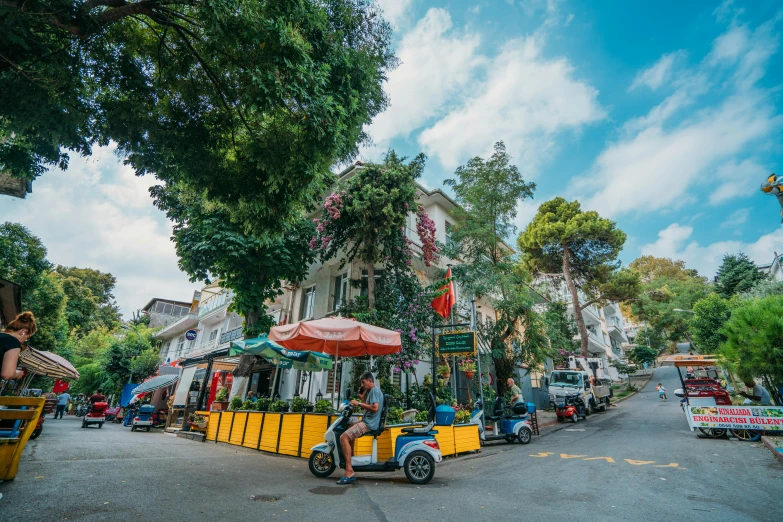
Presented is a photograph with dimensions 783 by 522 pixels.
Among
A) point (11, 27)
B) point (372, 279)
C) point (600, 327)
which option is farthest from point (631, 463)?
point (600, 327)

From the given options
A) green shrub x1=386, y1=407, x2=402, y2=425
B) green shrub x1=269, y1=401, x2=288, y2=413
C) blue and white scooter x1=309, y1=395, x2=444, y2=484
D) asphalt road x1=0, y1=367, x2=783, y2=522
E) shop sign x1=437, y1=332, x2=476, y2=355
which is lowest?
asphalt road x1=0, y1=367, x2=783, y2=522

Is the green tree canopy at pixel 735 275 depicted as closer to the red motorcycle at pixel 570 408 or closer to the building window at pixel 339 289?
the red motorcycle at pixel 570 408

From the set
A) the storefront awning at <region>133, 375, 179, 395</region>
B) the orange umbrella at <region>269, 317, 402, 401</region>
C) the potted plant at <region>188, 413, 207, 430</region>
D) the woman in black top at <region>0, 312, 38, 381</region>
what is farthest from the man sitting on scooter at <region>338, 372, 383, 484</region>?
the storefront awning at <region>133, 375, 179, 395</region>

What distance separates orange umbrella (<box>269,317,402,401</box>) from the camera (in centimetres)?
761

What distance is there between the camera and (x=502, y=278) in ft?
52.8

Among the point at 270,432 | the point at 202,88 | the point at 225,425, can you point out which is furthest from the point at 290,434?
the point at 202,88

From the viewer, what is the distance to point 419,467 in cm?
610

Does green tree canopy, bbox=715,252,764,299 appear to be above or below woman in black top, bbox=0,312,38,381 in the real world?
above

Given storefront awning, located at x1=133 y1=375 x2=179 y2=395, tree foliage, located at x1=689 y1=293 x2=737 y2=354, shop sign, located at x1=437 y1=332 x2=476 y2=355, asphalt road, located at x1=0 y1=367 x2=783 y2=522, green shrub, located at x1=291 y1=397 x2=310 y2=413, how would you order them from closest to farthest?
asphalt road, located at x1=0 y1=367 x2=783 y2=522 < green shrub, located at x1=291 y1=397 x2=310 y2=413 < shop sign, located at x1=437 y1=332 x2=476 y2=355 < storefront awning, located at x1=133 y1=375 x2=179 y2=395 < tree foliage, located at x1=689 y1=293 x2=737 y2=354

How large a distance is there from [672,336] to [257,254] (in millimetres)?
56980

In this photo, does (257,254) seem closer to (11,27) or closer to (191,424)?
(191,424)

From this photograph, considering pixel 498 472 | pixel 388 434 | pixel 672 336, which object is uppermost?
pixel 672 336

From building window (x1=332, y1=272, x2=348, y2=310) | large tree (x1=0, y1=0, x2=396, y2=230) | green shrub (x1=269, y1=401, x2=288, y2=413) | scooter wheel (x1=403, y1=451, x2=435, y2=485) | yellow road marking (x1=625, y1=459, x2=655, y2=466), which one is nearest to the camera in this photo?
large tree (x1=0, y1=0, x2=396, y2=230)

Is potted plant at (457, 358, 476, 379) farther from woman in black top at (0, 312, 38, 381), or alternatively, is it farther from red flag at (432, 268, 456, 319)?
woman in black top at (0, 312, 38, 381)
